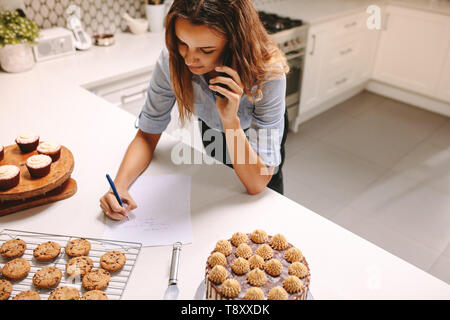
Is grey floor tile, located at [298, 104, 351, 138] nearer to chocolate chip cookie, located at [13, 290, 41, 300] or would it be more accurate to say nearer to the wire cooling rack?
the wire cooling rack

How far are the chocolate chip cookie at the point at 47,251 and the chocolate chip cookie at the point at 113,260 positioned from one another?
12 cm

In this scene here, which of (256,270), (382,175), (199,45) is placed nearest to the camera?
(256,270)

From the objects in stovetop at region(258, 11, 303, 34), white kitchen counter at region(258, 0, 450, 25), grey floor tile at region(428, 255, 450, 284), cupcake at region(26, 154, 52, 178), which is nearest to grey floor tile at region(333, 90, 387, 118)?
white kitchen counter at region(258, 0, 450, 25)

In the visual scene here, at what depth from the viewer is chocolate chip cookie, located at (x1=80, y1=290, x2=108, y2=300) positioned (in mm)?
845

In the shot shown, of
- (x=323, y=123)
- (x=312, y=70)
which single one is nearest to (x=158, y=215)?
(x=312, y=70)

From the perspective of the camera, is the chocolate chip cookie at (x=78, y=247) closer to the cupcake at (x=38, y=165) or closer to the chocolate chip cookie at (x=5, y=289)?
the chocolate chip cookie at (x=5, y=289)

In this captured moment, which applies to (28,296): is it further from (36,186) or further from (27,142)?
(27,142)

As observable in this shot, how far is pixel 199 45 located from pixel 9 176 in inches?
25.8

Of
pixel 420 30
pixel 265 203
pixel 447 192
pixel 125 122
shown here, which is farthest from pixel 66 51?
pixel 420 30

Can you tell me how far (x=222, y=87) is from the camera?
47.2 inches

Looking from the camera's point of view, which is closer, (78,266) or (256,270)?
(256,270)

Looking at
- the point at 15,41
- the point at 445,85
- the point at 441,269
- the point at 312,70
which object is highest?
the point at 15,41

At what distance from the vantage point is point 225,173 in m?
1.30

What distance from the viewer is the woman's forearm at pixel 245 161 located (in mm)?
1176
